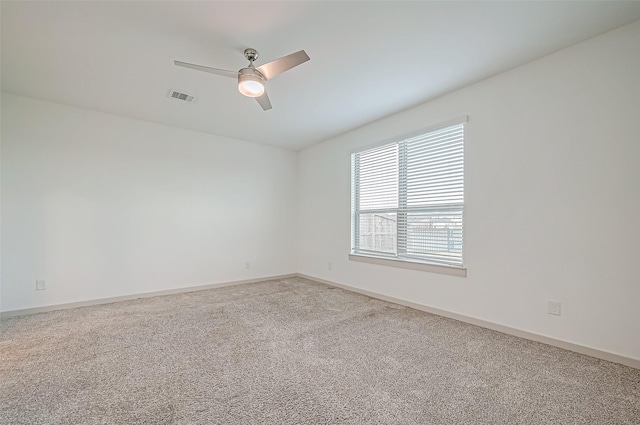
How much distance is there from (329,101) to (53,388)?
351 centimetres

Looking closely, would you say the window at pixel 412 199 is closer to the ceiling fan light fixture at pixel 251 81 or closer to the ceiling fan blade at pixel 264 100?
the ceiling fan blade at pixel 264 100

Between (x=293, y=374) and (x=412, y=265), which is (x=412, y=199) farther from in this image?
Answer: (x=293, y=374)

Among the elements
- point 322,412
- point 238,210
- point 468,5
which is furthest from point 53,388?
point 468,5

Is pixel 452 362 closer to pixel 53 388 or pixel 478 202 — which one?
pixel 478 202

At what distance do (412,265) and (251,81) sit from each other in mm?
2791

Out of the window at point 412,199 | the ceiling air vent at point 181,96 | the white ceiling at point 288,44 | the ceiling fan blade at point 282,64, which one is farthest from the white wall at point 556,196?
the ceiling air vent at point 181,96

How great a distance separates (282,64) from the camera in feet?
7.00

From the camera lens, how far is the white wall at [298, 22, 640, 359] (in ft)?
6.90

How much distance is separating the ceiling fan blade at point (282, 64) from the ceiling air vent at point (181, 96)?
1.49 meters

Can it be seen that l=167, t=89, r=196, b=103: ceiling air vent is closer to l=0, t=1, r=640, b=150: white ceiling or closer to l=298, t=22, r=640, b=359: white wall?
l=0, t=1, r=640, b=150: white ceiling

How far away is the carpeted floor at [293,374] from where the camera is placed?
61.2 inches

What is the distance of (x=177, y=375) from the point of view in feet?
6.37

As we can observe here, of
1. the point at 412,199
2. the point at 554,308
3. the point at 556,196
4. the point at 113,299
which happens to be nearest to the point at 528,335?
the point at 554,308

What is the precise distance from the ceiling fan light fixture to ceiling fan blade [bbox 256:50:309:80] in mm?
56
